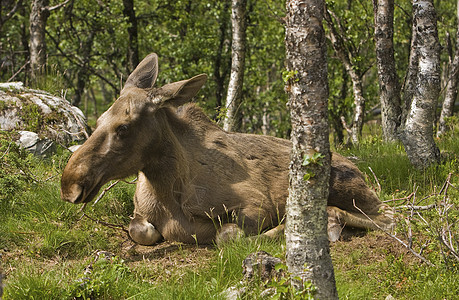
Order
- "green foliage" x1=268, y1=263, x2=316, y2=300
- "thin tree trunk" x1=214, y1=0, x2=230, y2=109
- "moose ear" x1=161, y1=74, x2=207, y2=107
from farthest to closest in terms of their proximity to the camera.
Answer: "thin tree trunk" x1=214, y1=0, x2=230, y2=109
"moose ear" x1=161, y1=74, x2=207, y2=107
"green foliage" x1=268, y1=263, x2=316, y2=300

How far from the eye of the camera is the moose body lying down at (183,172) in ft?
18.4

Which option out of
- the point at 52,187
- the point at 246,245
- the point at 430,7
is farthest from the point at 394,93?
the point at 52,187

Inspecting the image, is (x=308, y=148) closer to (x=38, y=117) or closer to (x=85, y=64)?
(x=38, y=117)

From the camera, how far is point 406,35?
69.2 feet

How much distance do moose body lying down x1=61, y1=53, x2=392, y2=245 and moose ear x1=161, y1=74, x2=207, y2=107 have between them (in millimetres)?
12

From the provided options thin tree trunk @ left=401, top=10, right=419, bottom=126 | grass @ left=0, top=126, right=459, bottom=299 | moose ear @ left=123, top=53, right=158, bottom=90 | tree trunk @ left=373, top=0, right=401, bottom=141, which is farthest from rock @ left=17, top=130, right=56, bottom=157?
tree trunk @ left=373, top=0, right=401, bottom=141

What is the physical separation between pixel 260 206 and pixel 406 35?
17.1 metres

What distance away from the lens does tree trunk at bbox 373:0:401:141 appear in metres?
10.4

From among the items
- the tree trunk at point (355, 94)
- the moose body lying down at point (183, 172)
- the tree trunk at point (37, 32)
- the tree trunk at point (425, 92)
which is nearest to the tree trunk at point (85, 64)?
the tree trunk at point (37, 32)

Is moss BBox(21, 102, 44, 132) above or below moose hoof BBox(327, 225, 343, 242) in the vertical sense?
above

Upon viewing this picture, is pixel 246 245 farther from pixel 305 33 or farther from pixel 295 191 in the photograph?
pixel 305 33

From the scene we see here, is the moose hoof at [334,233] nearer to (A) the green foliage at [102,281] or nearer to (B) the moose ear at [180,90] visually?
(B) the moose ear at [180,90]

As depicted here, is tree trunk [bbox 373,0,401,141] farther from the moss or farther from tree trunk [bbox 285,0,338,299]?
the moss

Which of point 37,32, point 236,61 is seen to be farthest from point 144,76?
point 37,32
